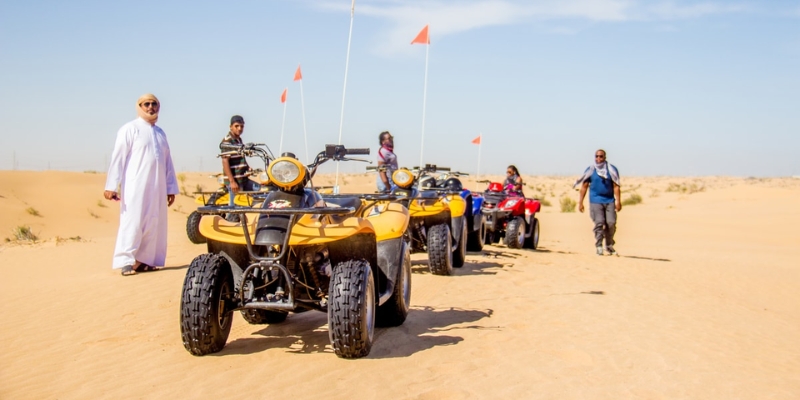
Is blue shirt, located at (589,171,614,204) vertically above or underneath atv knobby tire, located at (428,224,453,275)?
above

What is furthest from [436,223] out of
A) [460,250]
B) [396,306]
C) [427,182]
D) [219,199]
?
[396,306]

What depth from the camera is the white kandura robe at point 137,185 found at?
28.0ft

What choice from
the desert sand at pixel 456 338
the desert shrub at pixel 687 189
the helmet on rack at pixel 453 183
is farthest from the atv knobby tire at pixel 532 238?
the desert shrub at pixel 687 189

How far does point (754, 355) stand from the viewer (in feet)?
19.9

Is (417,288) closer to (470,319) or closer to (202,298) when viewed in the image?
(470,319)

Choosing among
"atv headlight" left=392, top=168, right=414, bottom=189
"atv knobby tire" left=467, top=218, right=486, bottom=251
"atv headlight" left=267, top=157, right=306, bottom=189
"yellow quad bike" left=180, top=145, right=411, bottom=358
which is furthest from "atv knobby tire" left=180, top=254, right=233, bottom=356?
"atv knobby tire" left=467, top=218, right=486, bottom=251

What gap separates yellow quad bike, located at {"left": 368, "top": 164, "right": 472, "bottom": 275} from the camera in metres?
9.30

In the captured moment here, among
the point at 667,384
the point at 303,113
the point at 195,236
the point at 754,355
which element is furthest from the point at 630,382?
the point at 195,236

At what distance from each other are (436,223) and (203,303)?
531 centimetres

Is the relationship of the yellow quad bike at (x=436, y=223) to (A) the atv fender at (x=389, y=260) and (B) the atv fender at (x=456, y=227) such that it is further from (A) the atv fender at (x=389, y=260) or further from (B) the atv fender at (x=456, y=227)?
(A) the atv fender at (x=389, y=260)

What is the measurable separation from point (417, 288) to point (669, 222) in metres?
19.7

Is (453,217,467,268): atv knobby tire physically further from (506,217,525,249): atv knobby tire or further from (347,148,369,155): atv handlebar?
→ (347,148,369,155): atv handlebar

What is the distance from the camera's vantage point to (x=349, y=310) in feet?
16.1

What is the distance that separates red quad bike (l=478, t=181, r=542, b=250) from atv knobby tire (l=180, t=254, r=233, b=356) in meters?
9.12
